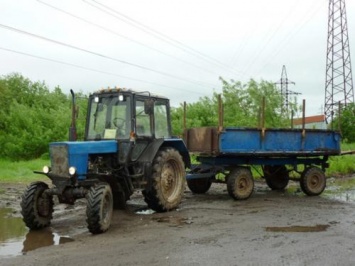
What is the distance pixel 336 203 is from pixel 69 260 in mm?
7720

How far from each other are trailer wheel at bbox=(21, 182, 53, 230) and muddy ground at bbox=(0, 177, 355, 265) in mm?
316

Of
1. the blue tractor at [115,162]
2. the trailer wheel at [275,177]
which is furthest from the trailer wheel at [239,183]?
the trailer wheel at [275,177]

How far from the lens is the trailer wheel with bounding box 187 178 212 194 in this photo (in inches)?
541

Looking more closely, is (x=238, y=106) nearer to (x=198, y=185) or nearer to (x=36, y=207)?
(x=198, y=185)

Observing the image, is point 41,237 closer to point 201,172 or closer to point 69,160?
point 69,160

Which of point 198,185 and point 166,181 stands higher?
point 166,181

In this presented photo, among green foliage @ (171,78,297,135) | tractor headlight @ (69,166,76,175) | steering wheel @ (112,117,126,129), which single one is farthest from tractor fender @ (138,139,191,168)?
green foliage @ (171,78,297,135)

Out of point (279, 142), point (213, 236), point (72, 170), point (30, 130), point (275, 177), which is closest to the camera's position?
point (213, 236)

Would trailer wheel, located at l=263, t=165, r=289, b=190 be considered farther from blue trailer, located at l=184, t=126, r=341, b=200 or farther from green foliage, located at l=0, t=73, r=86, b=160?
green foliage, located at l=0, t=73, r=86, b=160

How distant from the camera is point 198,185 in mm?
13773

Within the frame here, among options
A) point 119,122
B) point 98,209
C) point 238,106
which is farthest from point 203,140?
point 238,106

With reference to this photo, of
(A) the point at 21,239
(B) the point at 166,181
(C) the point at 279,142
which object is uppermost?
(C) the point at 279,142

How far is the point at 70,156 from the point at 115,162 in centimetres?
134

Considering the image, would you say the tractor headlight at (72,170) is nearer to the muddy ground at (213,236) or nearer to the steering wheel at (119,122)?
the muddy ground at (213,236)
